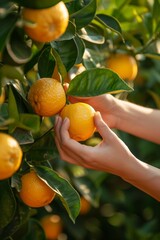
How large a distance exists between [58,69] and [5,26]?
0.28m

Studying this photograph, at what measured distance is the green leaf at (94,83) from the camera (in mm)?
1275

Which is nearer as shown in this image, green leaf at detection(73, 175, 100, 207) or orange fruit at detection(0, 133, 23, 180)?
orange fruit at detection(0, 133, 23, 180)

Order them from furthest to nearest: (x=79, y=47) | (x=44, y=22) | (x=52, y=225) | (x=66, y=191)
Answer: (x=52, y=225), (x=79, y=47), (x=66, y=191), (x=44, y=22)

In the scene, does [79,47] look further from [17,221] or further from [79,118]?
[17,221]

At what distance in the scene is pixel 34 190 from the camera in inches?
48.3

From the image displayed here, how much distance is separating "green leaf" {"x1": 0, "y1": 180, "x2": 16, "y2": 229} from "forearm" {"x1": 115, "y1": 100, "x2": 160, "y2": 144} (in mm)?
500

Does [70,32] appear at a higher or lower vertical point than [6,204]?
higher

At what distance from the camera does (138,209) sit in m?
2.45

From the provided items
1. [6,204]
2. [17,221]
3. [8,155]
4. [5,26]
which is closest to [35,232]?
[17,221]

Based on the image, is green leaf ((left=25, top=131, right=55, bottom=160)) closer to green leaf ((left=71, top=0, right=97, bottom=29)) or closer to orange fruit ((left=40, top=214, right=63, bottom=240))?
green leaf ((left=71, top=0, right=97, bottom=29))

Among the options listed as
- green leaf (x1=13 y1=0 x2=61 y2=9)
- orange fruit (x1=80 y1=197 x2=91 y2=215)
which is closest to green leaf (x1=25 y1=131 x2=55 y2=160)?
green leaf (x1=13 y1=0 x2=61 y2=9)

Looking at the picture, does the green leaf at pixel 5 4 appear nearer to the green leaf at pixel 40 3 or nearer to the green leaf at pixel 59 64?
the green leaf at pixel 40 3

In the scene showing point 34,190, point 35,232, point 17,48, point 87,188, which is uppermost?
point 17,48

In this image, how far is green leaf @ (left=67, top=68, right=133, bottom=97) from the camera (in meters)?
1.28
